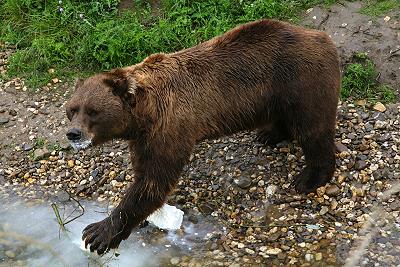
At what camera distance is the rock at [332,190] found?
6195mm

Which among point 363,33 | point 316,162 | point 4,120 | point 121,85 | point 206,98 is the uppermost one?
point 121,85

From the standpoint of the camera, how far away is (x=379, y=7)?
785 cm

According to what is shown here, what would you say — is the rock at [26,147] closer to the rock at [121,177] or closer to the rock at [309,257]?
the rock at [121,177]

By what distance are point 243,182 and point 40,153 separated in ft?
7.78

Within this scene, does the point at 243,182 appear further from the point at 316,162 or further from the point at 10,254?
the point at 10,254

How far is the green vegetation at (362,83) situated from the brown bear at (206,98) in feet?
4.82

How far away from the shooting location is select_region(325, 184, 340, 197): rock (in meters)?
6.20

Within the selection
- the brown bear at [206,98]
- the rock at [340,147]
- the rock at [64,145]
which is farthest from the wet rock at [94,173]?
the rock at [340,147]

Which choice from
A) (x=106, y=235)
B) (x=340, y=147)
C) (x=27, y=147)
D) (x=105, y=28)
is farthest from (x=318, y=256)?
(x=105, y=28)

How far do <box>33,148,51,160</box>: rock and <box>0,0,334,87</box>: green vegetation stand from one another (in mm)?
1116

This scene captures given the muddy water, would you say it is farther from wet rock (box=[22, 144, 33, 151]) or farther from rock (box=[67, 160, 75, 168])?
wet rock (box=[22, 144, 33, 151])

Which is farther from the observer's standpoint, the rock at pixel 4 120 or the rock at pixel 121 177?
the rock at pixel 4 120

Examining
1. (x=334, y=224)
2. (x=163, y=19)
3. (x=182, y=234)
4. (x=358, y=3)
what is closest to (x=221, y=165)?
(x=182, y=234)

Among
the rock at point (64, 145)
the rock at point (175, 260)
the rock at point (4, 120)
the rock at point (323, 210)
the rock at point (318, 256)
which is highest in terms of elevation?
the rock at point (4, 120)
